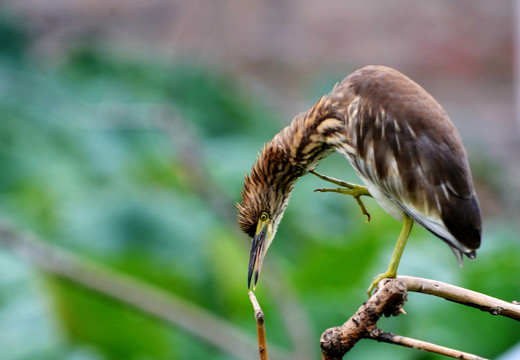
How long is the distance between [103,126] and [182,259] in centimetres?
103

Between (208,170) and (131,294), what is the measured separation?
3.65ft

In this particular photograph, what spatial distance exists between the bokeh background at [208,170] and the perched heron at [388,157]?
1.25 m

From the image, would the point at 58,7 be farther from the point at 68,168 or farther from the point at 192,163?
the point at 192,163

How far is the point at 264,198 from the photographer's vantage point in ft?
2.99

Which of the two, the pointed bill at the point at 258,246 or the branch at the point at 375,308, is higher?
the pointed bill at the point at 258,246

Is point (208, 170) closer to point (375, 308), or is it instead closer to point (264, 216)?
point (264, 216)

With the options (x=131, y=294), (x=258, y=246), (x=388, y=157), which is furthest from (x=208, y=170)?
(x=388, y=157)

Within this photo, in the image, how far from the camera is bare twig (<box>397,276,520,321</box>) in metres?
0.78

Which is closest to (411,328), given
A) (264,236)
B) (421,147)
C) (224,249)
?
(224,249)

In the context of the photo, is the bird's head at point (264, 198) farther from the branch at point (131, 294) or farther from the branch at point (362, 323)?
the branch at point (131, 294)

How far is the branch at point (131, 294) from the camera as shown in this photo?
81.4 inches

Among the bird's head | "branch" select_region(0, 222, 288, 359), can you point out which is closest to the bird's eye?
the bird's head

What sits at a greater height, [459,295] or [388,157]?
[388,157]

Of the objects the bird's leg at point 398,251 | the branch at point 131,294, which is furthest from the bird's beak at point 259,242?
the branch at point 131,294
